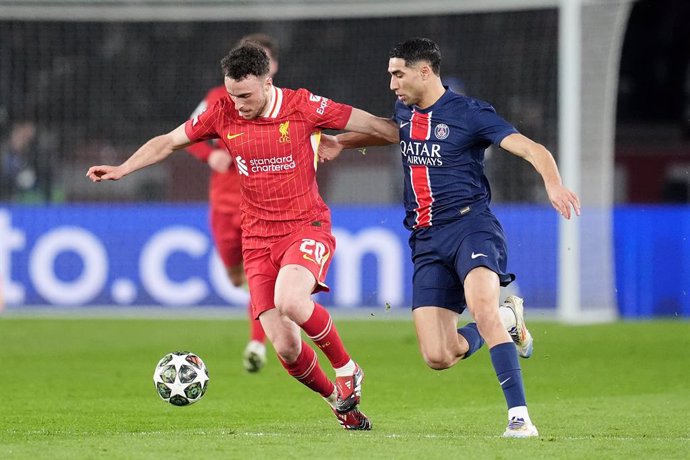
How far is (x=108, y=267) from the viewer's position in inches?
652

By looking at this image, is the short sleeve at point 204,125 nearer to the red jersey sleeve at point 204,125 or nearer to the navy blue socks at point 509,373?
the red jersey sleeve at point 204,125

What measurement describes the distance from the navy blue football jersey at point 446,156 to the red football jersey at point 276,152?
487 millimetres

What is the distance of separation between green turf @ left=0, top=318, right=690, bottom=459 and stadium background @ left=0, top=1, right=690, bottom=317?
1490 millimetres

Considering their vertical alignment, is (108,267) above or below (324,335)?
below

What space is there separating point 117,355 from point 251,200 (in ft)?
16.5

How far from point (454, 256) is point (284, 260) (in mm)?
933

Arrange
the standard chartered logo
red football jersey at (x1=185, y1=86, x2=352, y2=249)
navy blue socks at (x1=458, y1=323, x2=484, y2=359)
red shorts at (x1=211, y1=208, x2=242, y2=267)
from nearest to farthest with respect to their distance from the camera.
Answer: red football jersey at (x1=185, y1=86, x2=352, y2=249)
navy blue socks at (x1=458, y1=323, x2=484, y2=359)
red shorts at (x1=211, y1=208, x2=242, y2=267)
the standard chartered logo

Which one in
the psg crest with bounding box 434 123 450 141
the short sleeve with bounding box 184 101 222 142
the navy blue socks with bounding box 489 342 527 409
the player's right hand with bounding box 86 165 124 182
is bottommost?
the navy blue socks with bounding box 489 342 527 409

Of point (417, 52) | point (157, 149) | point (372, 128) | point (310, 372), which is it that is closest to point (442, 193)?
point (372, 128)

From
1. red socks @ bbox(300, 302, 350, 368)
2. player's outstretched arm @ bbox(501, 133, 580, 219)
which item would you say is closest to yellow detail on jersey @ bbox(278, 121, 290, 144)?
red socks @ bbox(300, 302, 350, 368)

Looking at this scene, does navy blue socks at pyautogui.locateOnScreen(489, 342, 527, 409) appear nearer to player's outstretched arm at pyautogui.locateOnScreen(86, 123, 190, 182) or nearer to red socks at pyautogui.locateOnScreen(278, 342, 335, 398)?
red socks at pyautogui.locateOnScreen(278, 342, 335, 398)

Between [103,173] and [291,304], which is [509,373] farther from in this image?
[103,173]

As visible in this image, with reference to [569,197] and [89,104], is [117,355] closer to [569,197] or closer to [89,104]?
[569,197]

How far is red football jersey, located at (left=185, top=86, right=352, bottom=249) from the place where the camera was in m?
7.54
